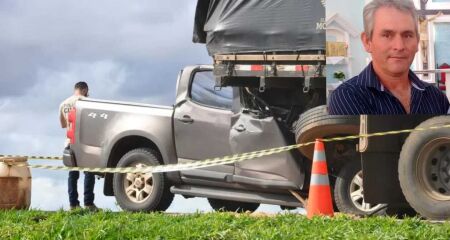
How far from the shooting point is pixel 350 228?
708 centimetres

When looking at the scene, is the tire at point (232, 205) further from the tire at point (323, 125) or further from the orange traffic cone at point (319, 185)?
the orange traffic cone at point (319, 185)

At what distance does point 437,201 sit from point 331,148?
1.75m

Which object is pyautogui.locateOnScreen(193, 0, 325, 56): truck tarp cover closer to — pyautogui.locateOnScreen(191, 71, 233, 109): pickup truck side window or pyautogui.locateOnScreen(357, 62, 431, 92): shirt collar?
pyautogui.locateOnScreen(191, 71, 233, 109): pickup truck side window

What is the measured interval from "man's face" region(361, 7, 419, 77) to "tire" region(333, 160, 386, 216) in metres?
1.41

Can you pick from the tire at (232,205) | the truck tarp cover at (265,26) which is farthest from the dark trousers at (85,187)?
the truck tarp cover at (265,26)

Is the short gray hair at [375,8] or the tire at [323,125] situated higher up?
the short gray hair at [375,8]

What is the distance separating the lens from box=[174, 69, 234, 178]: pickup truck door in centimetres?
1130

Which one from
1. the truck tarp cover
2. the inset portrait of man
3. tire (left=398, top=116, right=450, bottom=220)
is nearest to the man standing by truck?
the truck tarp cover

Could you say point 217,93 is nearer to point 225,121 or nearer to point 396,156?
point 225,121

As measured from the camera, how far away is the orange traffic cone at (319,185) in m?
9.20

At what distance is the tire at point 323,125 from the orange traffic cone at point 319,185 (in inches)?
5.9

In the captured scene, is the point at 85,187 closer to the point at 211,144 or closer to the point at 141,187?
the point at 141,187

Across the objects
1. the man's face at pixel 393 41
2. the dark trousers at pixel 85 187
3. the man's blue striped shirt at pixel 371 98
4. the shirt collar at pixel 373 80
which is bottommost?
the dark trousers at pixel 85 187

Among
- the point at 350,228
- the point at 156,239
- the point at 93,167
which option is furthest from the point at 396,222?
the point at 93,167
